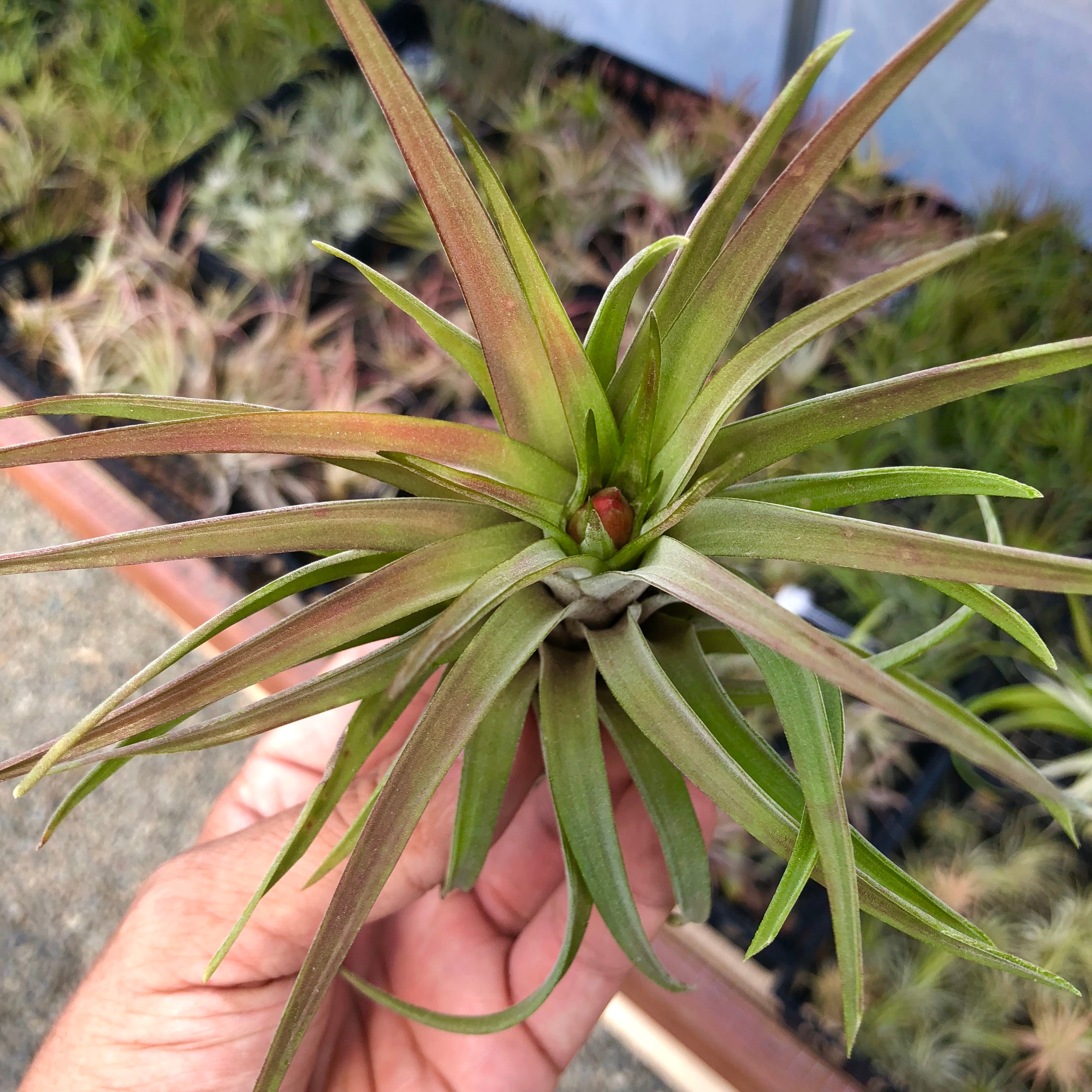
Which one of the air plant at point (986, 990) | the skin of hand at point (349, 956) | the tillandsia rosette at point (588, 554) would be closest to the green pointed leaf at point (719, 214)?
the tillandsia rosette at point (588, 554)

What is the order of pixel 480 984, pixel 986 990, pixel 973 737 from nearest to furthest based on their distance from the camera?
pixel 973 737 → pixel 480 984 → pixel 986 990

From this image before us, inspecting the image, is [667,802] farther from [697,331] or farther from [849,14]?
[849,14]

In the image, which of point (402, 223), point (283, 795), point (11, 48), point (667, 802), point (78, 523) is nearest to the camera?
point (667, 802)

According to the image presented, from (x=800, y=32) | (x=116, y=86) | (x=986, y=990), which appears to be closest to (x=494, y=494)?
(x=986, y=990)

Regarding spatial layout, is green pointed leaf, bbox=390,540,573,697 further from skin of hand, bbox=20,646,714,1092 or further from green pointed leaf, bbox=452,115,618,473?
skin of hand, bbox=20,646,714,1092

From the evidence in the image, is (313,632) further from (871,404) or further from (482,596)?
(871,404)

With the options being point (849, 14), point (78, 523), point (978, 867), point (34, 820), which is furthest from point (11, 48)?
point (978, 867)
